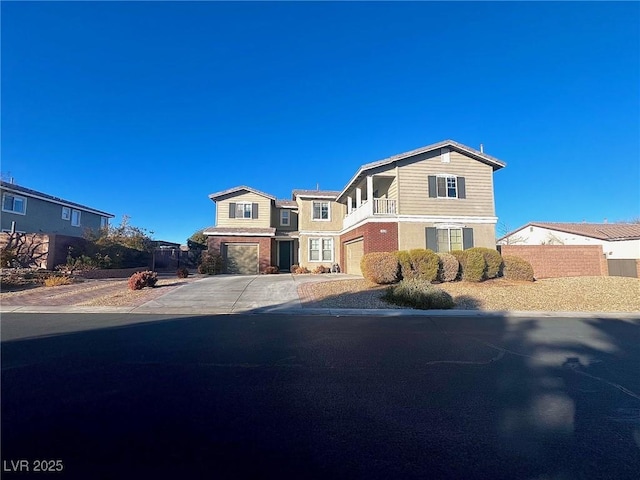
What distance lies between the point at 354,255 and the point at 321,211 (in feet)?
18.6

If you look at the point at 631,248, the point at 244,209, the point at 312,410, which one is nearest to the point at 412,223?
the point at 244,209

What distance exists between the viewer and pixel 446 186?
19375 mm

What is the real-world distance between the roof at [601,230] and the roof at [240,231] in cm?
2814

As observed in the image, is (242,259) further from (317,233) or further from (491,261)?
(491,261)

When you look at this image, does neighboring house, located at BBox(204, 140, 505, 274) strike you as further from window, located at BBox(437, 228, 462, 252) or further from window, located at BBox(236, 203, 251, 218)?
window, located at BBox(236, 203, 251, 218)

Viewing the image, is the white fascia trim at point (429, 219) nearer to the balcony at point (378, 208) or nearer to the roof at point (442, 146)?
the balcony at point (378, 208)

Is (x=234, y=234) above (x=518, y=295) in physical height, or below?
above

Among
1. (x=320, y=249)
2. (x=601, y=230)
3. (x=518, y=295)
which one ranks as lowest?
(x=518, y=295)

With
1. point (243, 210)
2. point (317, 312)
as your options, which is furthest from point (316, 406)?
point (243, 210)

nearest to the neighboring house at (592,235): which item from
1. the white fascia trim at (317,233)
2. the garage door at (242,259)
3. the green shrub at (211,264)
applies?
the white fascia trim at (317,233)

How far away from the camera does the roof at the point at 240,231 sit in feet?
79.5

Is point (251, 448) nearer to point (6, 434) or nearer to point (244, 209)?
point (6, 434)

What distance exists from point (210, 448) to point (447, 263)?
1433 centimetres

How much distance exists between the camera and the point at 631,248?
26.4 m
